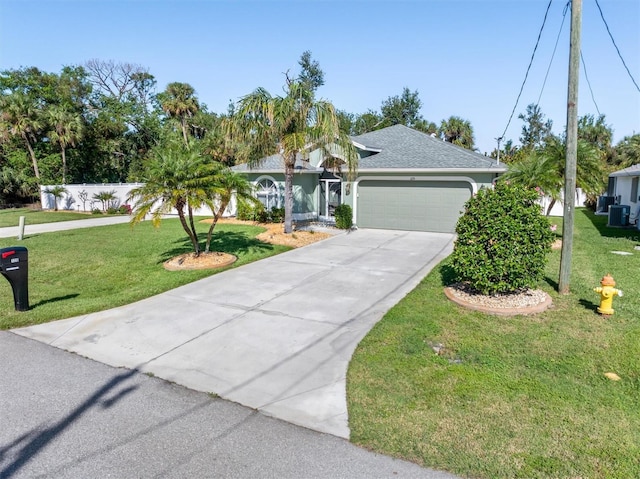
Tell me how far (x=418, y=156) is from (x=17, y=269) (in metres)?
13.9

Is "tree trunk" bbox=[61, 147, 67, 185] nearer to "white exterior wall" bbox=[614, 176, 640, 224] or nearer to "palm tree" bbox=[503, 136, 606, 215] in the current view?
"palm tree" bbox=[503, 136, 606, 215]

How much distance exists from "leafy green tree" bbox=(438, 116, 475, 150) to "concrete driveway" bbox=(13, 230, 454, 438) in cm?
2958

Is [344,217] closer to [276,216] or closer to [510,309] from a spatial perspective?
[276,216]

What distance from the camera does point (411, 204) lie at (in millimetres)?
16094

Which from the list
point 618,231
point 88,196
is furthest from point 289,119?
point 88,196

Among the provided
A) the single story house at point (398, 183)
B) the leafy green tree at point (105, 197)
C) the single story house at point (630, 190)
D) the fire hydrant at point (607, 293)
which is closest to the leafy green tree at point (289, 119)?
the single story house at point (398, 183)

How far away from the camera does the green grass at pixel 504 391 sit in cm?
323

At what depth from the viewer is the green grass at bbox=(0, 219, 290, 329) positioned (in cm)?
735

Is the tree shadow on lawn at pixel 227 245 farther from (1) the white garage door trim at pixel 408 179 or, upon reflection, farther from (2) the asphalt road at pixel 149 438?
(2) the asphalt road at pixel 149 438

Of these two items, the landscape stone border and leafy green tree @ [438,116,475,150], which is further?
leafy green tree @ [438,116,475,150]

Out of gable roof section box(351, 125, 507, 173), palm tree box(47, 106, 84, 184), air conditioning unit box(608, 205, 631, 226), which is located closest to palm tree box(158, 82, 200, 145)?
palm tree box(47, 106, 84, 184)

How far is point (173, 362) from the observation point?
507cm

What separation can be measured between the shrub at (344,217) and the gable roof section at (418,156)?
1.73m

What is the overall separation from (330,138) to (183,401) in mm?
10322
